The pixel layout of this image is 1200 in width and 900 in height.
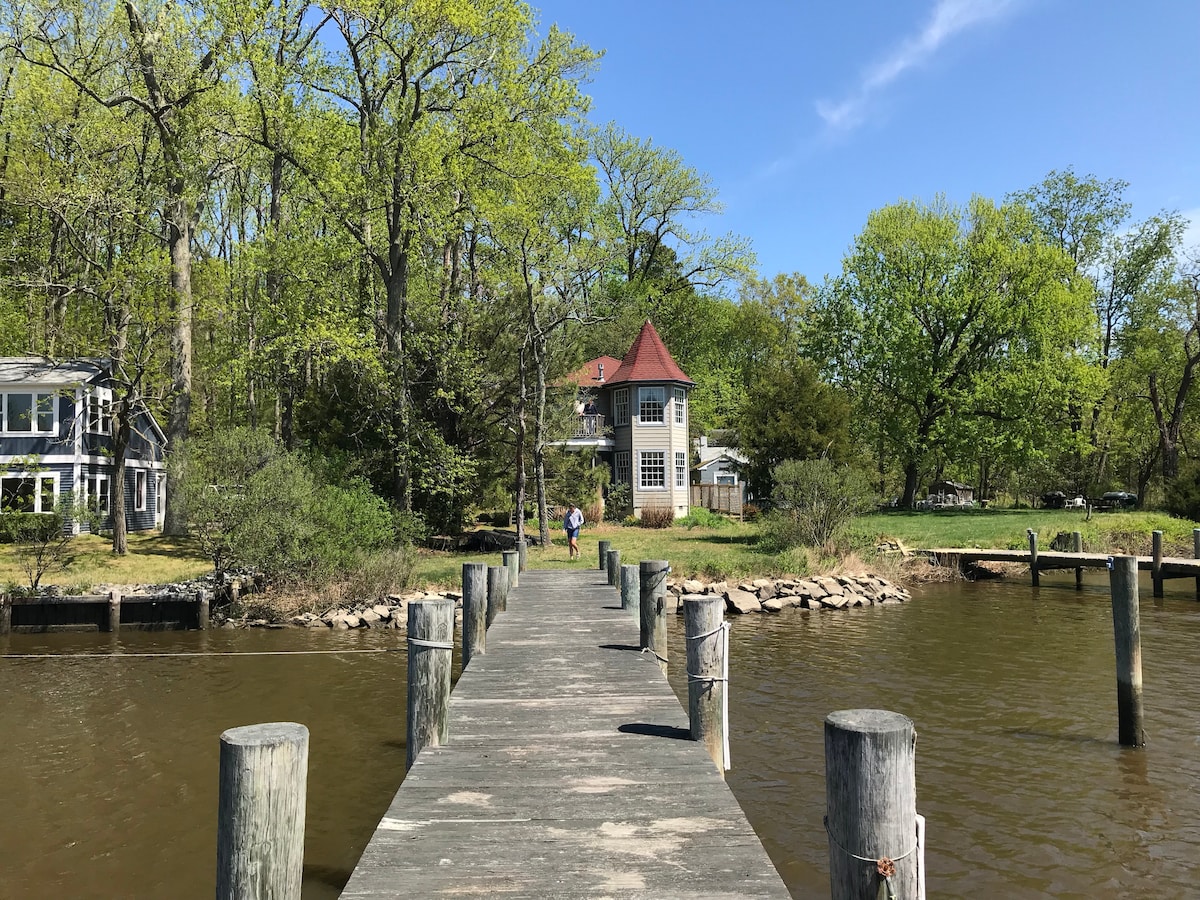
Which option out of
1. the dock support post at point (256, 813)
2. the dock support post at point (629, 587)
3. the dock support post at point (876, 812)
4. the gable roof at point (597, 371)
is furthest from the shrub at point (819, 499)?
the dock support post at point (256, 813)

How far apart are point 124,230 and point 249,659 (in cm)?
1996

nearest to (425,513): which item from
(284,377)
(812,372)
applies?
(284,377)

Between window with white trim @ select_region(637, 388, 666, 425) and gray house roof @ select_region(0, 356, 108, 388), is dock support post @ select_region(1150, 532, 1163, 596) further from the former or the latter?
gray house roof @ select_region(0, 356, 108, 388)

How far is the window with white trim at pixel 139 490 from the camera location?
3697 cm

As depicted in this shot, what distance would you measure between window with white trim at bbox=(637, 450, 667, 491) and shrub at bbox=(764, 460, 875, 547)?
600 inches

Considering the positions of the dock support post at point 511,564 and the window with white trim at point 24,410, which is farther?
the window with white trim at point 24,410

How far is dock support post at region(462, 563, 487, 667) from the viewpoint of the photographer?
10656mm

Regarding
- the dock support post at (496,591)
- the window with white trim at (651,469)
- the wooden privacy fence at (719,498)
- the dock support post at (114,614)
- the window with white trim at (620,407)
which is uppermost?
the window with white trim at (620,407)

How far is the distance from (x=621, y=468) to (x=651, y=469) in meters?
1.87

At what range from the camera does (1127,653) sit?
11.2 meters

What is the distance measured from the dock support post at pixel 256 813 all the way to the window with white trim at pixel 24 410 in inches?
1330

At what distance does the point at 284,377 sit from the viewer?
29.7 metres

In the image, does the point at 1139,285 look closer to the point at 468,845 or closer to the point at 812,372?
the point at 812,372

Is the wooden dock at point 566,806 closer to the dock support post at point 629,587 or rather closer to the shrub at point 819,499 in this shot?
the dock support post at point 629,587
